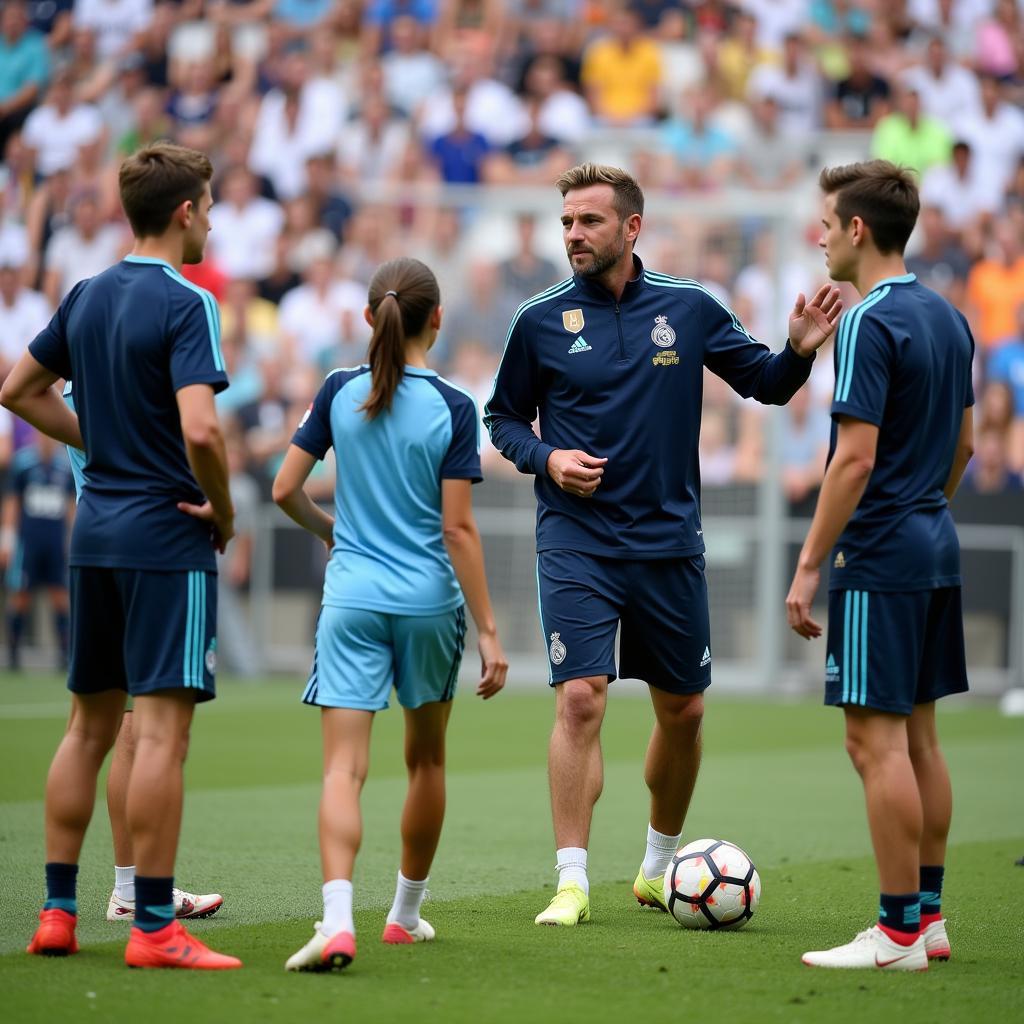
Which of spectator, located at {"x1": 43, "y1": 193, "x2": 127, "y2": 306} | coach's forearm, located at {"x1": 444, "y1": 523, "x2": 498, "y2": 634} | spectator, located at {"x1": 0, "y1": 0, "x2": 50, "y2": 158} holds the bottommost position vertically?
coach's forearm, located at {"x1": 444, "y1": 523, "x2": 498, "y2": 634}

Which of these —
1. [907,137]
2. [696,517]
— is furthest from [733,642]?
[696,517]

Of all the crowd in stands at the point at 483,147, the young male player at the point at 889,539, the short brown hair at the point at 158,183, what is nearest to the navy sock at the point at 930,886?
the young male player at the point at 889,539

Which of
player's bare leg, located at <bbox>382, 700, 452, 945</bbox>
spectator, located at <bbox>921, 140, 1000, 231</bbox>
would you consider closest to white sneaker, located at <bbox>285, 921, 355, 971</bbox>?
player's bare leg, located at <bbox>382, 700, 452, 945</bbox>

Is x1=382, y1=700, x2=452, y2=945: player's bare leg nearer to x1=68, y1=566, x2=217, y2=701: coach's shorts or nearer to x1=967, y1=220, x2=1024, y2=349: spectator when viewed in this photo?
x1=68, y1=566, x2=217, y2=701: coach's shorts

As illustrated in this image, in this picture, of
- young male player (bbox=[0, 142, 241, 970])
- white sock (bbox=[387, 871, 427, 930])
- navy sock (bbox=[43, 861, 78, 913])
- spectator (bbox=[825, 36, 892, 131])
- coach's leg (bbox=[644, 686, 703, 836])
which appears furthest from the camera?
spectator (bbox=[825, 36, 892, 131])

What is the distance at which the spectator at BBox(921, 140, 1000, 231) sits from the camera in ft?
60.2

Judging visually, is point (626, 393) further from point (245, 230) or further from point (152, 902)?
point (245, 230)

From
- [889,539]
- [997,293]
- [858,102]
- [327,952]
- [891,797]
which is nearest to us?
[327,952]

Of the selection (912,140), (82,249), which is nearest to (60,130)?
(82,249)

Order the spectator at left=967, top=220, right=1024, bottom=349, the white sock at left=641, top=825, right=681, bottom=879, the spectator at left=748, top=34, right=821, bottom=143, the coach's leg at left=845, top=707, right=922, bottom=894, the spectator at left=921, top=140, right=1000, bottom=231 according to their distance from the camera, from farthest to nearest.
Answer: the spectator at left=748, top=34, right=821, bottom=143 → the spectator at left=921, top=140, right=1000, bottom=231 → the spectator at left=967, top=220, right=1024, bottom=349 → the white sock at left=641, top=825, right=681, bottom=879 → the coach's leg at left=845, top=707, right=922, bottom=894

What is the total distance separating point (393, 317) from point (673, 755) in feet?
7.16

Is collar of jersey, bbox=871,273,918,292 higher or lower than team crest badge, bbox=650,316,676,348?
higher

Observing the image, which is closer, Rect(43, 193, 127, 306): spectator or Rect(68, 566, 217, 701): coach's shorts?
Rect(68, 566, 217, 701): coach's shorts

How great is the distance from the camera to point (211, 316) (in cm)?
529
